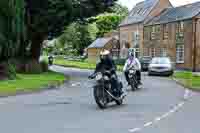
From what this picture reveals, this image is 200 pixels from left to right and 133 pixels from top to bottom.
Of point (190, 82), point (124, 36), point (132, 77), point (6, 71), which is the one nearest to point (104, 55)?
point (132, 77)

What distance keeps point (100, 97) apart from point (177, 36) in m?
48.8

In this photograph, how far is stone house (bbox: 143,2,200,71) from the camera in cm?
5850

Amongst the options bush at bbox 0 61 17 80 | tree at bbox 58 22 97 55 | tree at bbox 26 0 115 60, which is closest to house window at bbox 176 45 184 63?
tree at bbox 26 0 115 60

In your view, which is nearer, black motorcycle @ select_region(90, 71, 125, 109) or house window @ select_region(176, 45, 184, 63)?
black motorcycle @ select_region(90, 71, 125, 109)

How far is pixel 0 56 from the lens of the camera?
27.8 m

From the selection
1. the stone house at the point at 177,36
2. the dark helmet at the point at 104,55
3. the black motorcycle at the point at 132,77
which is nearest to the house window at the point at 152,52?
the stone house at the point at 177,36

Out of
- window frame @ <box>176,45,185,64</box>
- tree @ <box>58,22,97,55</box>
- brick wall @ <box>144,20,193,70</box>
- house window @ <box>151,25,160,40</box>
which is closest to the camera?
brick wall @ <box>144,20,193,70</box>

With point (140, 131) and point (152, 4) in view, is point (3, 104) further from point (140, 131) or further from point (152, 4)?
point (152, 4)

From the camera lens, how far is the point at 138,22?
7600 centimetres

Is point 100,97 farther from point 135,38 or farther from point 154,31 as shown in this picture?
point 135,38

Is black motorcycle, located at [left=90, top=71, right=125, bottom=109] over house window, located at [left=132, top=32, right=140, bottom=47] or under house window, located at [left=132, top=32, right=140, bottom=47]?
under

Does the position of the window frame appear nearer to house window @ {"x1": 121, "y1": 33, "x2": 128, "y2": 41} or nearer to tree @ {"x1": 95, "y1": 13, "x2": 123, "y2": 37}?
house window @ {"x1": 121, "y1": 33, "x2": 128, "y2": 41}

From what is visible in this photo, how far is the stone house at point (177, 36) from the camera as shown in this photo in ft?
192

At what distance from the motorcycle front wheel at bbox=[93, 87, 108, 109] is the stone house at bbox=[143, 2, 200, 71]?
44.4m
